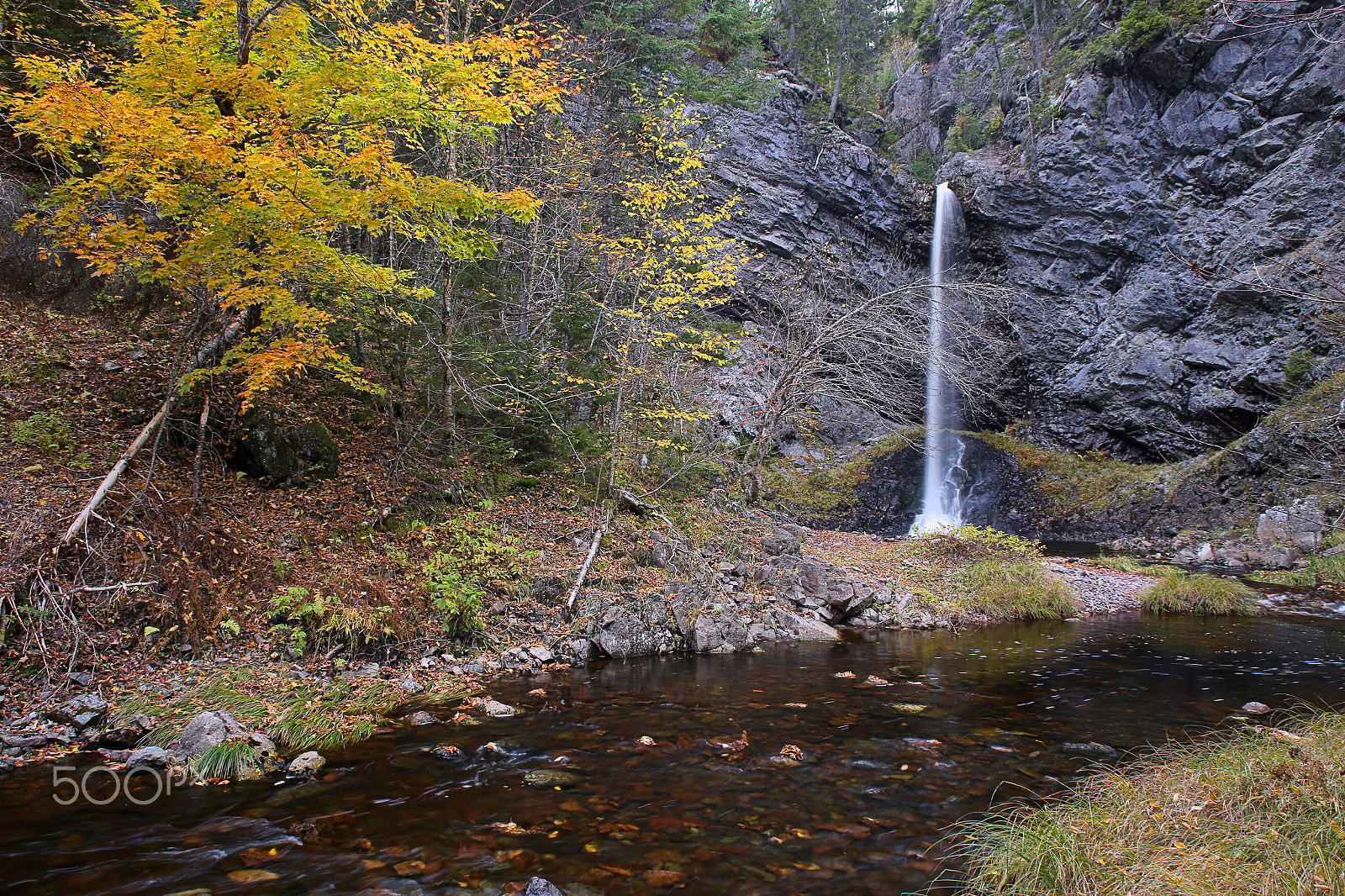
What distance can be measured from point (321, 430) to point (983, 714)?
27.6ft

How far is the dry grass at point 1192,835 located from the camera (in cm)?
279

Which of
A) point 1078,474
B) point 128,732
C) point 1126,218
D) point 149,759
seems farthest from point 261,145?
point 1126,218

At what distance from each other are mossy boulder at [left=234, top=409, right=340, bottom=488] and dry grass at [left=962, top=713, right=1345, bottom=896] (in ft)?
26.3

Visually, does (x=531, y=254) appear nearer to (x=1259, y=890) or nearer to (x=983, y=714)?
(x=983, y=714)

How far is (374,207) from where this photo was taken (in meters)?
7.40

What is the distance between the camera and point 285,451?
26.2ft

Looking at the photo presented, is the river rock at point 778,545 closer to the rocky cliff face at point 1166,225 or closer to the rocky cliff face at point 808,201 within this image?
the rocky cliff face at point 808,201

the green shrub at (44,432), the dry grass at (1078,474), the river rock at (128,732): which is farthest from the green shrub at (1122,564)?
the green shrub at (44,432)

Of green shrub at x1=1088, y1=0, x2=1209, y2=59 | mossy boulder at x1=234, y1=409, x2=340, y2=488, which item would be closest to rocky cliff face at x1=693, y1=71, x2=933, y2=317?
green shrub at x1=1088, y1=0, x2=1209, y2=59

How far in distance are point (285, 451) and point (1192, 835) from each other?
9.16 m

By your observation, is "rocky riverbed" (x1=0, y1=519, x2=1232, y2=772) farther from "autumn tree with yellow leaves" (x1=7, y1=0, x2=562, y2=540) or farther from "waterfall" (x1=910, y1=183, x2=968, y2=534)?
"waterfall" (x1=910, y1=183, x2=968, y2=534)

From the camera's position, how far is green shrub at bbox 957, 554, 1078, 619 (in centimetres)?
1069

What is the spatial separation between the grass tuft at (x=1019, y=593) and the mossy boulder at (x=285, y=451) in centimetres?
1037

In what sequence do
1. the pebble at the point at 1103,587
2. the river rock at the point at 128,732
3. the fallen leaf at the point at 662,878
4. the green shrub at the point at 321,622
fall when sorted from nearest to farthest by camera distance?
the fallen leaf at the point at 662,878
the river rock at the point at 128,732
the green shrub at the point at 321,622
the pebble at the point at 1103,587
